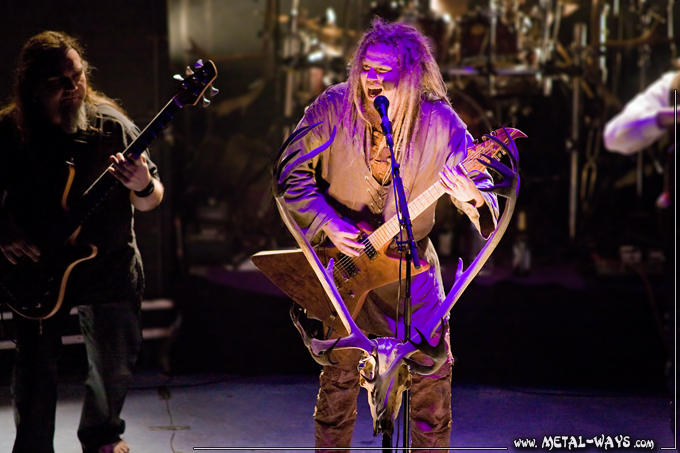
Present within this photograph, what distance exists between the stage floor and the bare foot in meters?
0.13

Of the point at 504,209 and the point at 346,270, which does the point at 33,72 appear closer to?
the point at 346,270

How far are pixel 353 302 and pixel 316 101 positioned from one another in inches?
30.1

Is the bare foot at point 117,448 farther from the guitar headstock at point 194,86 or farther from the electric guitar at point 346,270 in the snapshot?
the guitar headstock at point 194,86

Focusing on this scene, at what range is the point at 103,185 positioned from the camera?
3.25 meters

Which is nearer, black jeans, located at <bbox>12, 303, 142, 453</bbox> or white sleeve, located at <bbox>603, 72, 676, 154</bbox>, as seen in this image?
black jeans, located at <bbox>12, 303, 142, 453</bbox>

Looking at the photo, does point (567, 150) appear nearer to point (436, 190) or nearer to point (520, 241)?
point (520, 241)

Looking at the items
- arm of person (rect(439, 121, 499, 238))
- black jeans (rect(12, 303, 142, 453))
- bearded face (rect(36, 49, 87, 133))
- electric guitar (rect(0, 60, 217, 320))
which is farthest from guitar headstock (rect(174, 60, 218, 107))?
arm of person (rect(439, 121, 499, 238))

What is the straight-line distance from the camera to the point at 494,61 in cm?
761

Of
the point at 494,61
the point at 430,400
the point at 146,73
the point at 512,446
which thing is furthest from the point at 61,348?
the point at 494,61

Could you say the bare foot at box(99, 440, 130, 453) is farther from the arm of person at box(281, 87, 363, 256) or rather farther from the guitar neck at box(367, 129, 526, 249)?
the guitar neck at box(367, 129, 526, 249)

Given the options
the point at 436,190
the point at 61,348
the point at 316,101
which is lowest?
the point at 61,348

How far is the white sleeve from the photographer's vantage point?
5406mm

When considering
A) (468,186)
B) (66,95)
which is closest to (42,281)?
(66,95)

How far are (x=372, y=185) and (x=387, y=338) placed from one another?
1.90 ft
